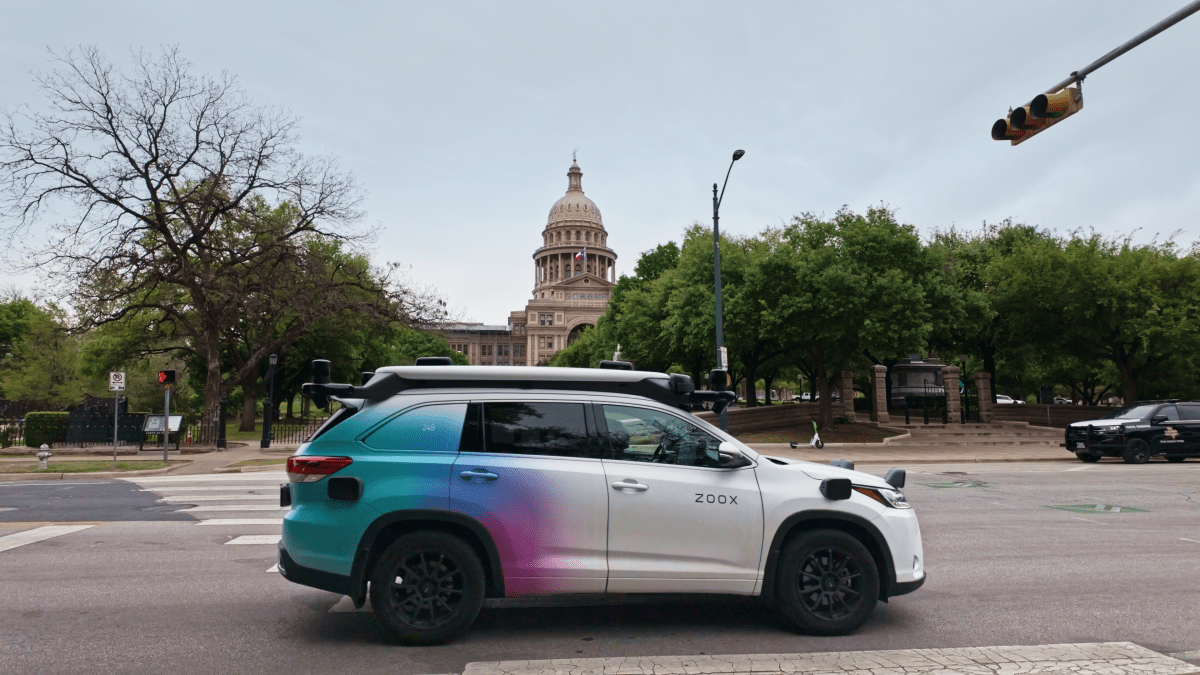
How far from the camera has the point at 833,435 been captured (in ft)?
102

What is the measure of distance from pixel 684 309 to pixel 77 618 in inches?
1233

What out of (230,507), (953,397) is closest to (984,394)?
(953,397)

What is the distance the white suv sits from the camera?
4.84 metres

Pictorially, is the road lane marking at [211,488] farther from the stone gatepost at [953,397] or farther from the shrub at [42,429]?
the stone gatepost at [953,397]

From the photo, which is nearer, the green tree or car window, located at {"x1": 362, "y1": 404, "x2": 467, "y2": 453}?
car window, located at {"x1": 362, "y1": 404, "x2": 467, "y2": 453}

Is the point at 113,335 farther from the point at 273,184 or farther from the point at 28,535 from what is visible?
the point at 28,535

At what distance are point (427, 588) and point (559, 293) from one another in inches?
5761

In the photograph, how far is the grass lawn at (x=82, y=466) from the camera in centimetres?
1753

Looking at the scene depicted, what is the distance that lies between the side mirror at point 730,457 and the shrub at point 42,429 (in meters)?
26.7

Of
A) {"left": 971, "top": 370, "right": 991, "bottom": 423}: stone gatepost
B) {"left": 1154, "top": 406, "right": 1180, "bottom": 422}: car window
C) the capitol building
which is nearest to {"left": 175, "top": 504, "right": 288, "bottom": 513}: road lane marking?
{"left": 1154, "top": 406, "right": 1180, "bottom": 422}: car window

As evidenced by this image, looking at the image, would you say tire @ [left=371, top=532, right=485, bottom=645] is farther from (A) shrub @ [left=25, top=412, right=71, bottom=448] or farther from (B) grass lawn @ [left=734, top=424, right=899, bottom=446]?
(A) shrub @ [left=25, top=412, right=71, bottom=448]

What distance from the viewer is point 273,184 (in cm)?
2817

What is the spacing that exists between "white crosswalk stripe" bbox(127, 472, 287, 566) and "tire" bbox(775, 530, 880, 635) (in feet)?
15.9

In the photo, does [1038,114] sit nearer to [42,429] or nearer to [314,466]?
[314,466]
